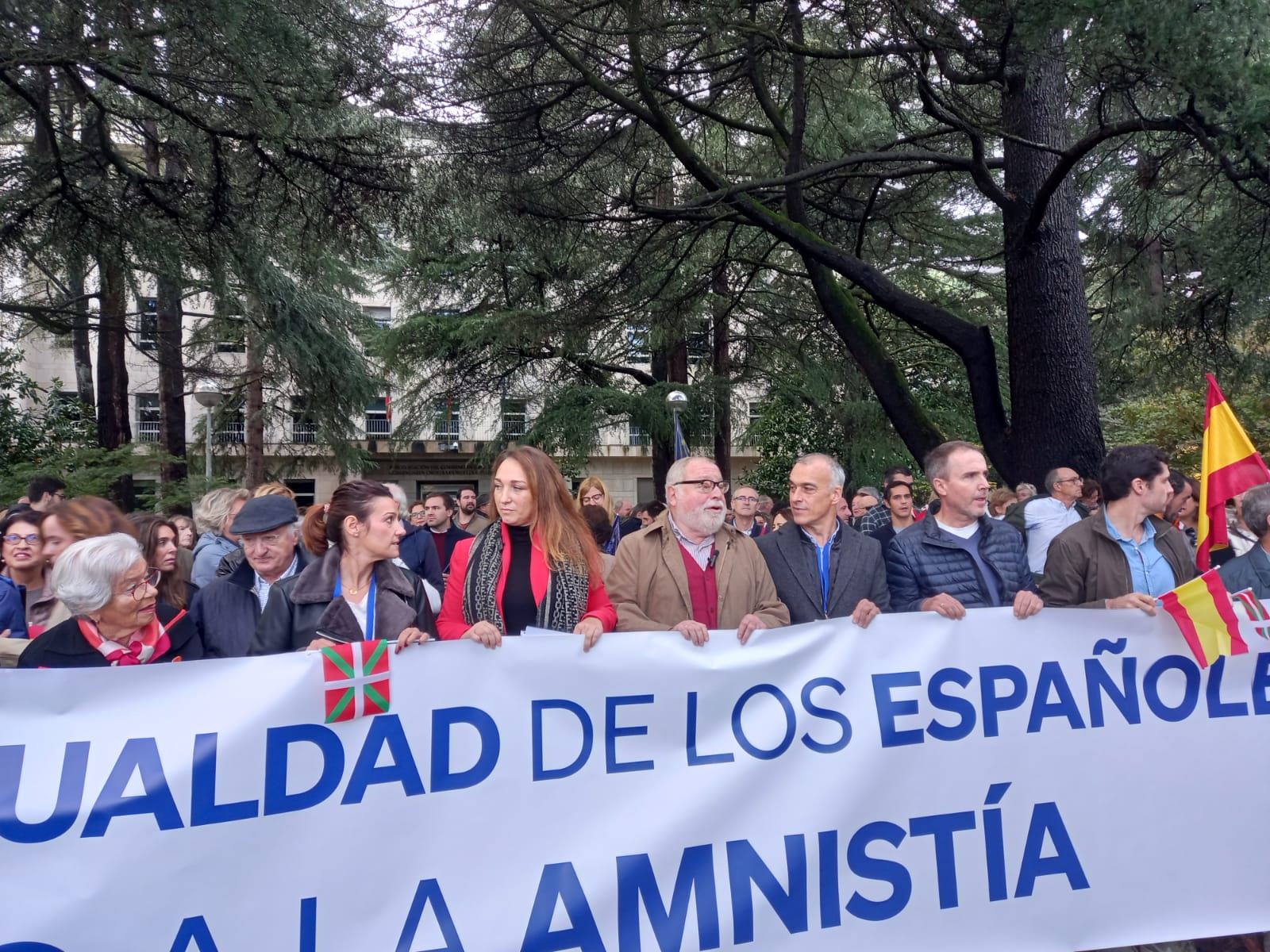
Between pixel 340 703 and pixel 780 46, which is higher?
pixel 780 46

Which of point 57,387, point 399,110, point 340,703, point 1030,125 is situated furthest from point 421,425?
point 340,703

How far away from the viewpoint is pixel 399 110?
8109mm

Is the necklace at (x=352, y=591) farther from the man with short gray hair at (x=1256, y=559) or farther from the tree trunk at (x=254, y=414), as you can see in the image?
the tree trunk at (x=254, y=414)

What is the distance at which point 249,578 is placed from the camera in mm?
4078

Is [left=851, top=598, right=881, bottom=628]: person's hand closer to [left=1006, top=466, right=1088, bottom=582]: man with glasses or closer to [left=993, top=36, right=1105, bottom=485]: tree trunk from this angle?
[left=1006, top=466, right=1088, bottom=582]: man with glasses

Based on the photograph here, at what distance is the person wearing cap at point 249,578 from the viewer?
12.5ft

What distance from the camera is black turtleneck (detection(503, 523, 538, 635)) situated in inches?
145

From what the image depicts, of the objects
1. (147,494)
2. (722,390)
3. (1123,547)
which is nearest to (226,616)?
(1123,547)

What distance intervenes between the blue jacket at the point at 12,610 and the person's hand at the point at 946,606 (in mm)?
3460

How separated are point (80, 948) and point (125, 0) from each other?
516 cm

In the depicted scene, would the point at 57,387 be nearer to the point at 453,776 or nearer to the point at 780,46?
the point at 780,46

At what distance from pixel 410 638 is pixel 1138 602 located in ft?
8.18

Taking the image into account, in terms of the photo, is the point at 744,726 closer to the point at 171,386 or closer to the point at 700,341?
the point at 700,341

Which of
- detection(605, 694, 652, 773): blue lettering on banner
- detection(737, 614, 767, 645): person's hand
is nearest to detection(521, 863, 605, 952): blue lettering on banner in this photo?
detection(605, 694, 652, 773): blue lettering on banner
